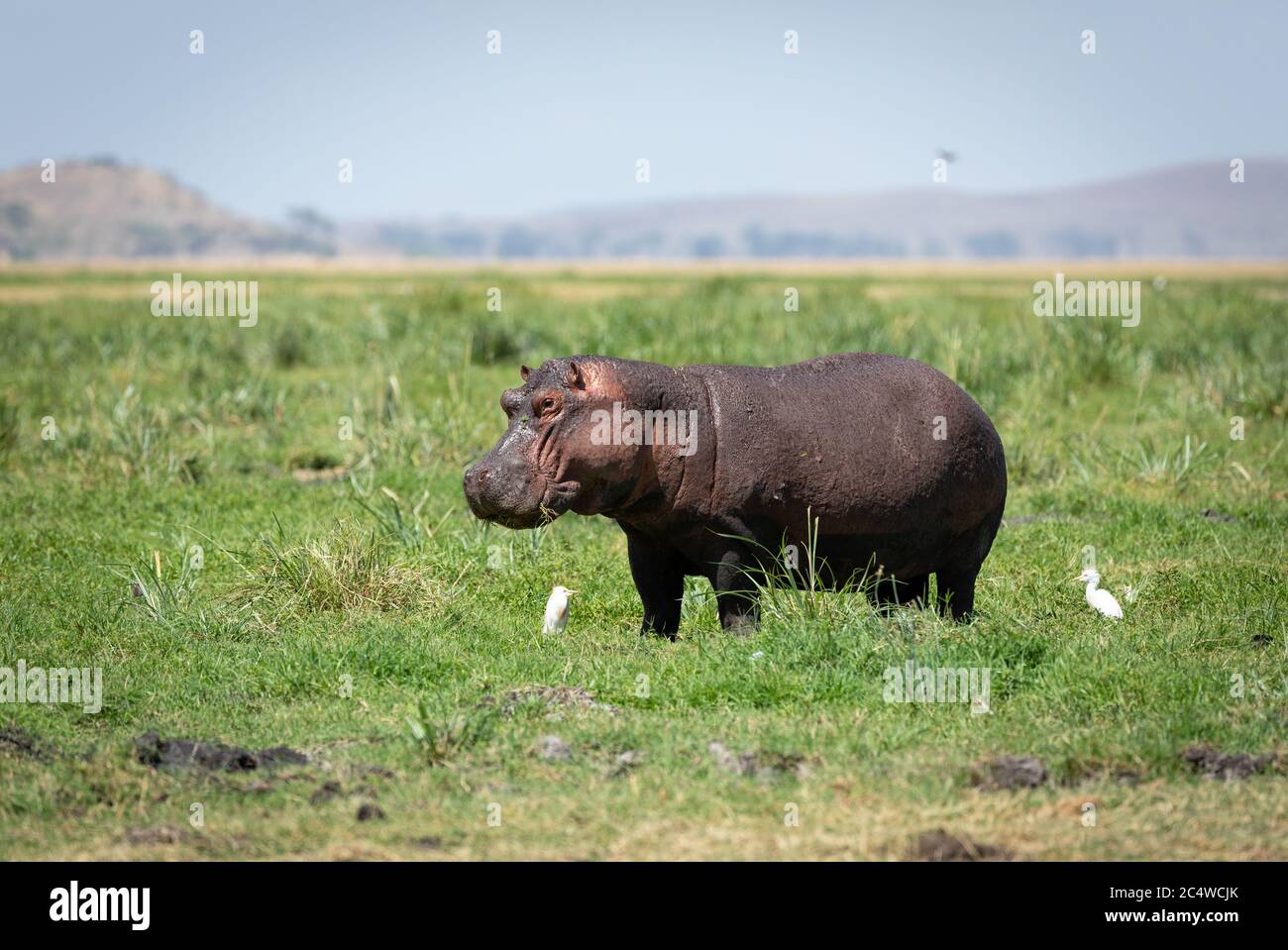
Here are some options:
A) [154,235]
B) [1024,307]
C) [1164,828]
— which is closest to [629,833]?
[1164,828]

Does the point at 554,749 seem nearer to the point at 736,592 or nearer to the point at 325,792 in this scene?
the point at 325,792

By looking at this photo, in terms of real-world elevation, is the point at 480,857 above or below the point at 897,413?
below

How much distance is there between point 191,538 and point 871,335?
8.75 meters

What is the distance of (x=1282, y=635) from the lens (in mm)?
7879

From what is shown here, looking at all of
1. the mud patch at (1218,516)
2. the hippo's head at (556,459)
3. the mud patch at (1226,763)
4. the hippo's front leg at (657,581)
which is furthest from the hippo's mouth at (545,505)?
the mud patch at (1218,516)

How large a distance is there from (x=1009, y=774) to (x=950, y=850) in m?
0.79

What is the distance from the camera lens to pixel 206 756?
630 cm

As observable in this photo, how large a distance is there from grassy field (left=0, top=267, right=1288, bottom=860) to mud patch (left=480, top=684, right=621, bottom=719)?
17 mm

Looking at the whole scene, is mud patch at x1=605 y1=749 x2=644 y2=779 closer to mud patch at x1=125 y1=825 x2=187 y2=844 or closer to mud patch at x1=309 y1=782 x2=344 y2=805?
mud patch at x1=309 y1=782 x2=344 y2=805

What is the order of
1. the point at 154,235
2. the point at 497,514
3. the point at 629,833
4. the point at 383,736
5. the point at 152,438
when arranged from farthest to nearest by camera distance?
the point at 154,235 < the point at 152,438 < the point at 497,514 < the point at 383,736 < the point at 629,833

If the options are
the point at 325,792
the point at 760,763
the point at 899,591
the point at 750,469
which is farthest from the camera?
the point at 899,591

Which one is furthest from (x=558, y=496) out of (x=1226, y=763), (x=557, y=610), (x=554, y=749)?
(x=1226, y=763)

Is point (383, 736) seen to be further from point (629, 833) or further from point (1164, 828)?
point (1164, 828)
